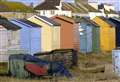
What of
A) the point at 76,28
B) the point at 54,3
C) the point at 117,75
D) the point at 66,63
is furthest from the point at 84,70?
the point at 54,3

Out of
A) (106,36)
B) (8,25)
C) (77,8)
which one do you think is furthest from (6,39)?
(77,8)

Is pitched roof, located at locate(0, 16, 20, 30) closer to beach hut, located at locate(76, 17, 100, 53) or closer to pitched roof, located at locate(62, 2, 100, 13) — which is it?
beach hut, located at locate(76, 17, 100, 53)

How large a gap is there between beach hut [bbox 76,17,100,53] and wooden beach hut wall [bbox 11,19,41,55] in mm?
5834

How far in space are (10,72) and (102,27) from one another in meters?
18.1

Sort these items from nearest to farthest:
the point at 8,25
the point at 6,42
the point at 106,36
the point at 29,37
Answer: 1. the point at 6,42
2. the point at 8,25
3. the point at 29,37
4. the point at 106,36

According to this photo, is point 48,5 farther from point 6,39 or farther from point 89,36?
point 6,39

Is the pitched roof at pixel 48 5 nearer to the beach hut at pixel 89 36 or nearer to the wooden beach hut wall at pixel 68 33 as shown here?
the beach hut at pixel 89 36

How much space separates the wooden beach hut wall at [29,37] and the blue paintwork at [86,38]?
18.9 feet

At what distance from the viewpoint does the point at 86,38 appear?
3281 cm

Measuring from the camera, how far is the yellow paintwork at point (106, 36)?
35.4m

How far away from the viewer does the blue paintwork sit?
107ft

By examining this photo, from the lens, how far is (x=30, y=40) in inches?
1046

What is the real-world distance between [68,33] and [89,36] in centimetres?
261

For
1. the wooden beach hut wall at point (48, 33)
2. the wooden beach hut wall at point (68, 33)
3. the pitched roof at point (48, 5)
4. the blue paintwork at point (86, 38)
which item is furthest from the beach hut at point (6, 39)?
the pitched roof at point (48, 5)
